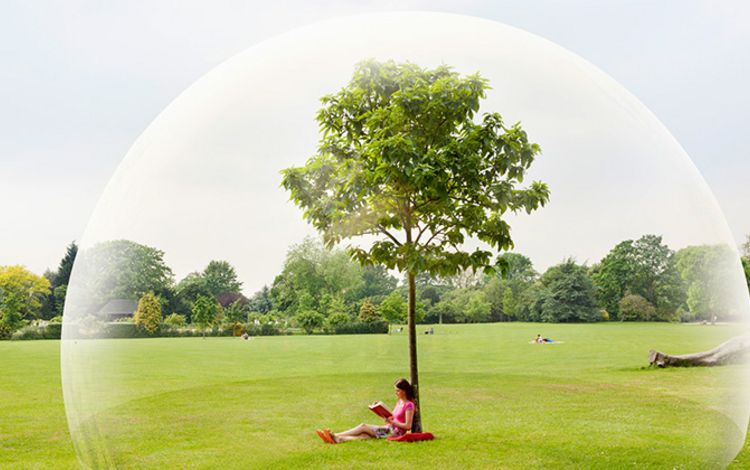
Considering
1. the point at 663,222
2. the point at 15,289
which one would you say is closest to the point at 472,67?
the point at 663,222

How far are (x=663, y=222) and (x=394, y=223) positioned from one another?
323cm

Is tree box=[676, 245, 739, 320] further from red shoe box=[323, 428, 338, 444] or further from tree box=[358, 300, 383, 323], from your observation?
red shoe box=[323, 428, 338, 444]

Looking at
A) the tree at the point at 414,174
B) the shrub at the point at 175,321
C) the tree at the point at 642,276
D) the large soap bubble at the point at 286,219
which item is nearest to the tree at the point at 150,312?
the shrub at the point at 175,321

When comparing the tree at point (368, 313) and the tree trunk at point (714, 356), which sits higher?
the tree at point (368, 313)

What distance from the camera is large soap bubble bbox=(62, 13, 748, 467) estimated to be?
796cm

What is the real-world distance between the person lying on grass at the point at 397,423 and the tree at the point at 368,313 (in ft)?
2.65

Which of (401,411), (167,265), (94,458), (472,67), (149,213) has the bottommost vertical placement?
(94,458)

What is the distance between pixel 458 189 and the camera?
828 centimetres

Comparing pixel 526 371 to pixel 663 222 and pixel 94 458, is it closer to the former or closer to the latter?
pixel 663 222

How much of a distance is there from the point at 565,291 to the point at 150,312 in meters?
5.03

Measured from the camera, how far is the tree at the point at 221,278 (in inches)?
316

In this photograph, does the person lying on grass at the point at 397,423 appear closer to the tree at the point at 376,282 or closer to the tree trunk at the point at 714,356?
the tree at the point at 376,282

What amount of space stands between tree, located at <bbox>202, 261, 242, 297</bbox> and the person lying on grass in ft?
6.67

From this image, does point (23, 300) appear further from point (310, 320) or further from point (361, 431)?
point (361, 431)
